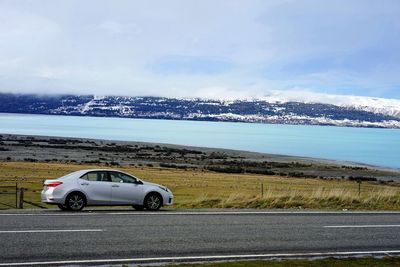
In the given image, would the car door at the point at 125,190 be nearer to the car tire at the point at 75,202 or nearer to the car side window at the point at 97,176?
the car side window at the point at 97,176

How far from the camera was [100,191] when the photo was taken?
695 inches

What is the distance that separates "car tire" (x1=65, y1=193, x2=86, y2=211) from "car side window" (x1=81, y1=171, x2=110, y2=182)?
2.20ft

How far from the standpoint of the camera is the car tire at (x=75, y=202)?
17.3m

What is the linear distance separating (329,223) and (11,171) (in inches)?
1616

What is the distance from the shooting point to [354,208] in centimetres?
2159

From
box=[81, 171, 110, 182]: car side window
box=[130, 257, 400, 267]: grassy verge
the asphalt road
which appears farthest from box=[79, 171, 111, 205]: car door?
box=[130, 257, 400, 267]: grassy verge

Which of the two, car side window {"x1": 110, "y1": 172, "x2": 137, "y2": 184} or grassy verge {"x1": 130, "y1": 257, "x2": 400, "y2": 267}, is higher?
car side window {"x1": 110, "y1": 172, "x2": 137, "y2": 184}

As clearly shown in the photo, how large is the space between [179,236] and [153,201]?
599cm

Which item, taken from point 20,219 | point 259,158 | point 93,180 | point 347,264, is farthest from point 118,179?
point 259,158

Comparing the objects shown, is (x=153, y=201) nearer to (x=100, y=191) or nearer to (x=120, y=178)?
(x=120, y=178)

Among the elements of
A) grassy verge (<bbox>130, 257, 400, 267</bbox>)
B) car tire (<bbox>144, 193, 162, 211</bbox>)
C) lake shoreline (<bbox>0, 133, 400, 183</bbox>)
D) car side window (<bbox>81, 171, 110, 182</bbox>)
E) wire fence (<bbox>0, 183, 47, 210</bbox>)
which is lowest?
lake shoreline (<bbox>0, 133, 400, 183</bbox>)

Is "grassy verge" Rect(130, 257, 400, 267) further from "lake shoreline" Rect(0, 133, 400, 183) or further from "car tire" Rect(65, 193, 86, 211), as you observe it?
"lake shoreline" Rect(0, 133, 400, 183)

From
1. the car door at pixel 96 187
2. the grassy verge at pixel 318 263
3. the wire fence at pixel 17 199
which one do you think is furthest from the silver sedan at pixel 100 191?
the grassy verge at pixel 318 263

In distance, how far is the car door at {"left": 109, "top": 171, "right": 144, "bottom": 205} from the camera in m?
17.8
